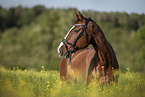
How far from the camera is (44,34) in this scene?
1309 inches

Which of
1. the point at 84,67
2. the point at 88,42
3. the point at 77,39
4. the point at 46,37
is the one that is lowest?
the point at 84,67

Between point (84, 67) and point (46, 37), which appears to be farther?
point (46, 37)

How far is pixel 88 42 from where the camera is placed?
15.6ft

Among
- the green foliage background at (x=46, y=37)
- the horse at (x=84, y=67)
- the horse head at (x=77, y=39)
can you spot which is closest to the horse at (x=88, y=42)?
the horse head at (x=77, y=39)

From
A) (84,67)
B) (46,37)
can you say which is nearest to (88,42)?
(84,67)

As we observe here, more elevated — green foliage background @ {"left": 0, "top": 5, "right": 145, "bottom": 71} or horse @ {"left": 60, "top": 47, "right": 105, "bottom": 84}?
green foliage background @ {"left": 0, "top": 5, "right": 145, "bottom": 71}

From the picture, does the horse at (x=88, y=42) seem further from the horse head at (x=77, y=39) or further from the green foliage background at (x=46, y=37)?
the green foliage background at (x=46, y=37)

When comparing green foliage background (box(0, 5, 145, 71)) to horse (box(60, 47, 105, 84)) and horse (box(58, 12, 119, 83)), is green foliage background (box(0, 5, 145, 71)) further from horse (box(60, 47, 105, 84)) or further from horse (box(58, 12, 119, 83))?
horse (box(58, 12, 119, 83))

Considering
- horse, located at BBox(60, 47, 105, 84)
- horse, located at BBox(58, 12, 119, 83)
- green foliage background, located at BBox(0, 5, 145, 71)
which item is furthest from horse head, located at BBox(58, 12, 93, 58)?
green foliage background, located at BBox(0, 5, 145, 71)

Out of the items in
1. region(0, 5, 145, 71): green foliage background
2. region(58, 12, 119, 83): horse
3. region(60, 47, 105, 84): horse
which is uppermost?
region(0, 5, 145, 71): green foliage background

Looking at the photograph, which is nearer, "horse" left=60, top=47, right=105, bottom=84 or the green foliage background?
"horse" left=60, top=47, right=105, bottom=84

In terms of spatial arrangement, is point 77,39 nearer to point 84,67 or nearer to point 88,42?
point 88,42

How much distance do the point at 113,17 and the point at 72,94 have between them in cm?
4187

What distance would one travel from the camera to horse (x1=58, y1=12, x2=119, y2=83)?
4.73 m
